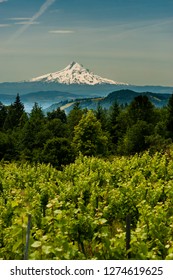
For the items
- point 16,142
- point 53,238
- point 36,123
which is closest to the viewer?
point 53,238

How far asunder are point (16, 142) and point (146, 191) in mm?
48728

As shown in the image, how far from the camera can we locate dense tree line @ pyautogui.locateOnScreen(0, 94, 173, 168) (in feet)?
141

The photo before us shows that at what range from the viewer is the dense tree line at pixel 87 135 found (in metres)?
43.1

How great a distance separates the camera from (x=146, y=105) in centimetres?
6184

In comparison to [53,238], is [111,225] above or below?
below

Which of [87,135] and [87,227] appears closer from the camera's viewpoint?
[87,227]

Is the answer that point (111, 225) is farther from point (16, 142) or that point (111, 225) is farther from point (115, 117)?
point (115, 117)

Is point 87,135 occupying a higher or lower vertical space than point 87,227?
lower

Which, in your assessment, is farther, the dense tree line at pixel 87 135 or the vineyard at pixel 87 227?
the dense tree line at pixel 87 135

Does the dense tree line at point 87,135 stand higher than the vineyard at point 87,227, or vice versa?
the vineyard at point 87,227

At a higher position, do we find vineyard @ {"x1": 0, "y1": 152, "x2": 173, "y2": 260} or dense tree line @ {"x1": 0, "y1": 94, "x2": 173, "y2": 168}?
vineyard @ {"x1": 0, "y1": 152, "x2": 173, "y2": 260}

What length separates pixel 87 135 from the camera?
4712cm

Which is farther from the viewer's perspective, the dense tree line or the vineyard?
A: the dense tree line
